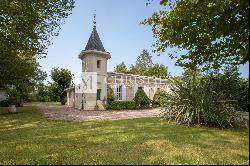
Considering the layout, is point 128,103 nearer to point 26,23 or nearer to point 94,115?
point 94,115

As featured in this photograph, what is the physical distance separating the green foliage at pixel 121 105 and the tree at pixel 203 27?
1863 centimetres

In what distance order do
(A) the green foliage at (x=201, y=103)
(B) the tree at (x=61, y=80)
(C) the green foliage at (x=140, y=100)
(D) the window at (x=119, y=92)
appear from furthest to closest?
(B) the tree at (x=61, y=80), (D) the window at (x=119, y=92), (C) the green foliage at (x=140, y=100), (A) the green foliage at (x=201, y=103)

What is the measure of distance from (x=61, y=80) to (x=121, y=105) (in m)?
22.9

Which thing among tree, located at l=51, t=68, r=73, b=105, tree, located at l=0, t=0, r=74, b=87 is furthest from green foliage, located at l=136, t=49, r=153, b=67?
tree, located at l=0, t=0, r=74, b=87

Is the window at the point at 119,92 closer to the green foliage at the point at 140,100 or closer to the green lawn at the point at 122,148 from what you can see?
the green foliage at the point at 140,100

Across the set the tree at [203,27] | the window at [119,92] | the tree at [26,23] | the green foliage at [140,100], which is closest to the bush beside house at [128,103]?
the green foliage at [140,100]

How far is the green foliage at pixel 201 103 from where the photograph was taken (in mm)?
13693

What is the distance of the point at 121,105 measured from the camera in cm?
3195

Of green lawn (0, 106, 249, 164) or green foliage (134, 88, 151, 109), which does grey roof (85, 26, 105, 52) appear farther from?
green lawn (0, 106, 249, 164)

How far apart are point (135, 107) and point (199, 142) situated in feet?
77.4

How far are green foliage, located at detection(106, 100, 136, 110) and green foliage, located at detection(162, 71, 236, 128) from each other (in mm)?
15625

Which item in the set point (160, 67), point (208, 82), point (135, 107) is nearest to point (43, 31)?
point (208, 82)

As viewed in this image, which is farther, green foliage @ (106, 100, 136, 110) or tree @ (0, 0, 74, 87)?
green foliage @ (106, 100, 136, 110)

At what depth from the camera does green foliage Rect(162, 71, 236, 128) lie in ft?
44.9
